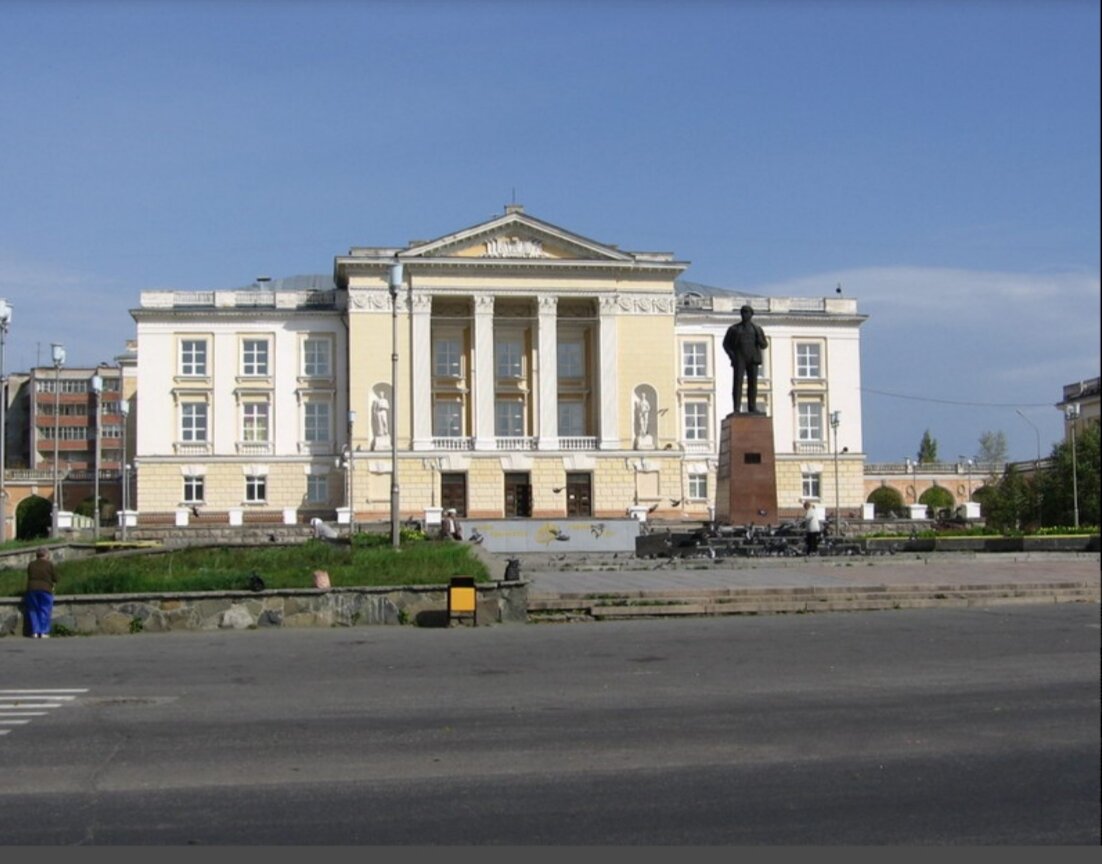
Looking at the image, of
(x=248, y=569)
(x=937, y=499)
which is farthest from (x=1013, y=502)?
(x=248, y=569)

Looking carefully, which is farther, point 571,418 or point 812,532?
point 571,418

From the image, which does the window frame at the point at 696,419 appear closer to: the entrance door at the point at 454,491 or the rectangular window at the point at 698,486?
the rectangular window at the point at 698,486

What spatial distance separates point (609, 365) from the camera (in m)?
70.7

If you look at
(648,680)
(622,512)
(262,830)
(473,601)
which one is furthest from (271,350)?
(262,830)

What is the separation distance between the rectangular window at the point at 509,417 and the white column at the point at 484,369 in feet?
7.44

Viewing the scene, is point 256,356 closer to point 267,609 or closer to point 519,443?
point 519,443

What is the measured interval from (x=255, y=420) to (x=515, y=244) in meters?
17.5

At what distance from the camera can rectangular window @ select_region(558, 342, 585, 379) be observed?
2886 inches

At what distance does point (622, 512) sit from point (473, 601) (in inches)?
1914

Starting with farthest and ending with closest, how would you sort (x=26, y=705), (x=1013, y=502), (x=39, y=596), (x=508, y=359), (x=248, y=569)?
(x=508, y=359) → (x=1013, y=502) → (x=248, y=569) → (x=39, y=596) → (x=26, y=705)

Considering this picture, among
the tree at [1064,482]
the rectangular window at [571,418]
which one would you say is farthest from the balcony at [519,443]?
the tree at [1064,482]

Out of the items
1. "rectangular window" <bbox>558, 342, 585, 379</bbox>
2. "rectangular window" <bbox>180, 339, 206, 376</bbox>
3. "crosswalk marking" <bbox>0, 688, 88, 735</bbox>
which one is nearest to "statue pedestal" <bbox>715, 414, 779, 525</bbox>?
"crosswalk marking" <bbox>0, 688, 88, 735</bbox>

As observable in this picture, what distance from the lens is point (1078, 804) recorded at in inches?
247

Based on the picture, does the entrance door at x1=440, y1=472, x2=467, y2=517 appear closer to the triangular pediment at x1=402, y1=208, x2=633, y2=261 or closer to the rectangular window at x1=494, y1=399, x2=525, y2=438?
the rectangular window at x1=494, y1=399, x2=525, y2=438
